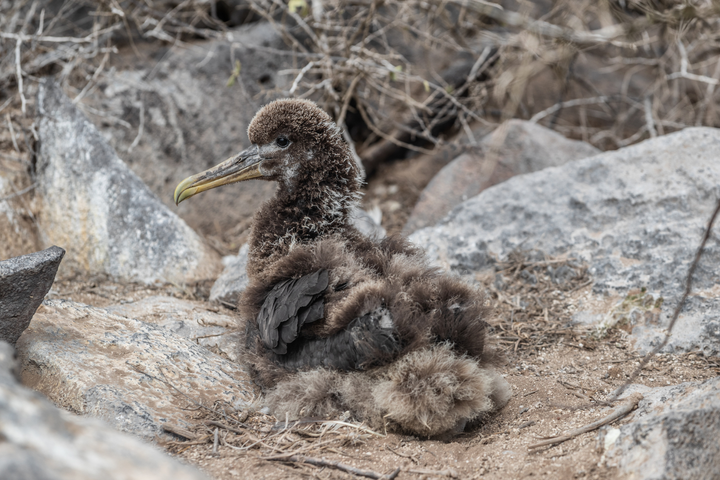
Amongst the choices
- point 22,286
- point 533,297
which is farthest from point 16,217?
point 533,297

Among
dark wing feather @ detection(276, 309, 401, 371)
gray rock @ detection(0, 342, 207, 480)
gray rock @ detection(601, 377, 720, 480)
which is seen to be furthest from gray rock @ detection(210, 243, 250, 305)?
gray rock @ detection(0, 342, 207, 480)

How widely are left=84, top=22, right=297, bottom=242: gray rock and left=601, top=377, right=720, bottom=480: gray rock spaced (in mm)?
5080

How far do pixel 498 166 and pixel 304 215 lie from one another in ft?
10.4

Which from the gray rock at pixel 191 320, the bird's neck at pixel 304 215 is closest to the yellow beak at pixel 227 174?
the bird's neck at pixel 304 215

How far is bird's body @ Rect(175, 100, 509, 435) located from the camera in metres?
2.98

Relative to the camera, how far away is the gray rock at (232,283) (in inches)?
184

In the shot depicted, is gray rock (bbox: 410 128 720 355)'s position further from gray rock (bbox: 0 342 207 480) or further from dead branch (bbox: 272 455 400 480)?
gray rock (bbox: 0 342 207 480)

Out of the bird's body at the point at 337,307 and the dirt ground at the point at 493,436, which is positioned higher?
the bird's body at the point at 337,307

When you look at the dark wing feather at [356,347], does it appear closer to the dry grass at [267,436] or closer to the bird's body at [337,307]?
the bird's body at [337,307]

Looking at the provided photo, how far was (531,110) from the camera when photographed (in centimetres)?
804

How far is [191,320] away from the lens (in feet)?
14.0

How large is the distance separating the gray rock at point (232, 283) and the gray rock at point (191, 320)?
188 millimetres

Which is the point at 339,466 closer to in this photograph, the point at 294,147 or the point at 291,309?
the point at 291,309

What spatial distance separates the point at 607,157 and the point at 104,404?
4.31 m
